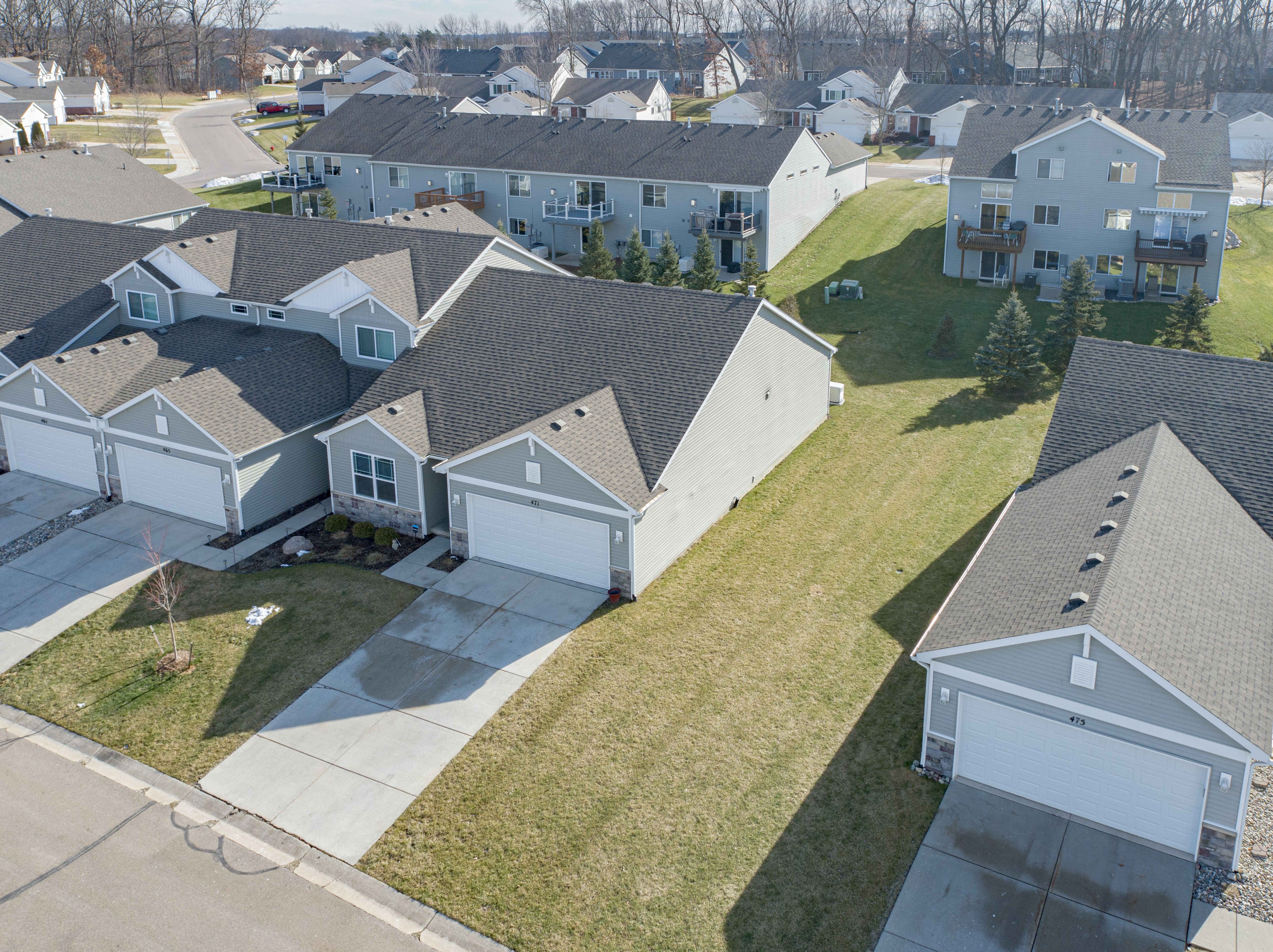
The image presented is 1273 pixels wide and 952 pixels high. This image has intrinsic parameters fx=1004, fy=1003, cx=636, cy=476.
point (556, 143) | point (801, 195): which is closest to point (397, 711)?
point (801, 195)

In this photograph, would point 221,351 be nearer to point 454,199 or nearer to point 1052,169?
point 454,199

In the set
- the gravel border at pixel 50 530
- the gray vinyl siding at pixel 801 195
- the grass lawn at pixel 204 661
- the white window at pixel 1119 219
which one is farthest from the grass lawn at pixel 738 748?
the gray vinyl siding at pixel 801 195

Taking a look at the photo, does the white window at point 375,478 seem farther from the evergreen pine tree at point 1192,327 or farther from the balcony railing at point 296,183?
the balcony railing at point 296,183

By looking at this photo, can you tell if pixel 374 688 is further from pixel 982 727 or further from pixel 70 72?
pixel 70 72

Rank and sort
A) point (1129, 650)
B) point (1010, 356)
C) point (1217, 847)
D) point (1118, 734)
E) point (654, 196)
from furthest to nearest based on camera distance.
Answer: point (654, 196), point (1010, 356), point (1118, 734), point (1217, 847), point (1129, 650)

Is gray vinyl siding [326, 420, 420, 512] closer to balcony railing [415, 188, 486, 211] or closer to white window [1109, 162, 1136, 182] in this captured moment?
balcony railing [415, 188, 486, 211]

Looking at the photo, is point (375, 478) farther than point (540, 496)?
Yes

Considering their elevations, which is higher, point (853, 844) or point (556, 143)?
point (556, 143)
